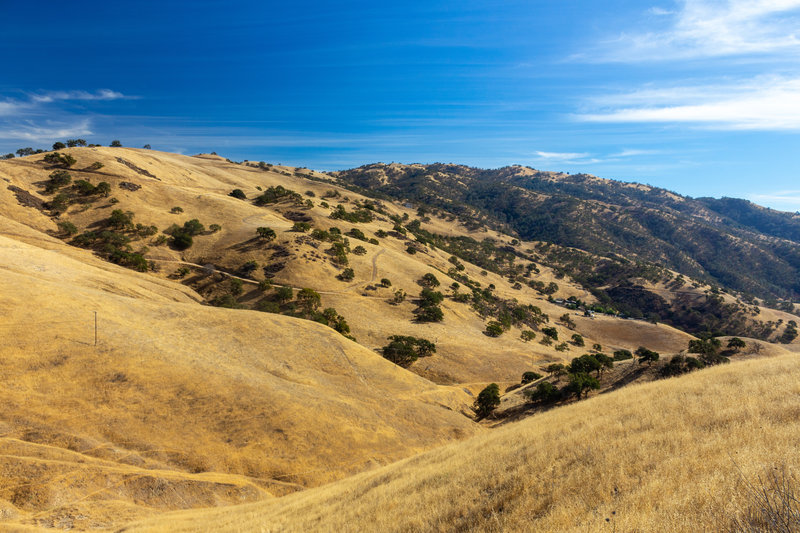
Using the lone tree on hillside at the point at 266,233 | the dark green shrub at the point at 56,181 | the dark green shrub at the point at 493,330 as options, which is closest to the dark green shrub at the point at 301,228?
the lone tree on hillside at the point at 266,233

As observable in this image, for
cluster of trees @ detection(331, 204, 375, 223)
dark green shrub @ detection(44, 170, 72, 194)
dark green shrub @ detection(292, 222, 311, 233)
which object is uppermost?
cluster of trees @ detection(331, 204, 375, 223)

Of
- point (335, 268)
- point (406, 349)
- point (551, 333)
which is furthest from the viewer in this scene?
point (551, 333)

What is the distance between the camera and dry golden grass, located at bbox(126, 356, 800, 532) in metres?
6.38

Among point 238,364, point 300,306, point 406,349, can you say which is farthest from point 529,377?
point 238,364

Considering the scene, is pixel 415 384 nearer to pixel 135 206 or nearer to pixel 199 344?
pixel 199 344

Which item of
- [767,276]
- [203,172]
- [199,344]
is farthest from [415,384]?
[767,276]

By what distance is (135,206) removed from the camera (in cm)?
6762

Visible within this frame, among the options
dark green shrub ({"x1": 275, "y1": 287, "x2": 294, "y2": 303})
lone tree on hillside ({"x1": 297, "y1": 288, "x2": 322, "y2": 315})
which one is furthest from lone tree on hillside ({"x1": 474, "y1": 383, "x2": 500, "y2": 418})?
dark green shrub ({"x1": 275, "y1": 287, "x2": 294, "y2": 303})

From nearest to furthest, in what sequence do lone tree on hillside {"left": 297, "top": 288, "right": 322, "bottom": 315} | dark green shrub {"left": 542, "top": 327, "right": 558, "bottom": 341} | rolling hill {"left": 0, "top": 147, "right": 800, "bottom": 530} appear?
1. rolling hill {"left": 0, "top": 147, "right": 800, "bottom": 530}
2. lone tree on hillside {"left": 297, "top": 288, "right": 322, "bottom": 315}
3. dark green shrub {"left": 542, "top": 327, "right": 558, "bottom": 341}

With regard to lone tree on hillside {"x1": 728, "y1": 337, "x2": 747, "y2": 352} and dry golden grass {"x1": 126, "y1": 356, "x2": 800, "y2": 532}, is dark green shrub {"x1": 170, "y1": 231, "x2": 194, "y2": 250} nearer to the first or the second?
dry golden grass {"x1": 126, "y1": 356, "x2": 800, "y2": 532}

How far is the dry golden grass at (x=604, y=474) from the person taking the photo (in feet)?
20.9

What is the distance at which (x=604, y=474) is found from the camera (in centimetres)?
796

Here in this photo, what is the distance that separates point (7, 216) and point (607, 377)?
86.5m

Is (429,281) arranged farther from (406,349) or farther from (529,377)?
(529,377)
